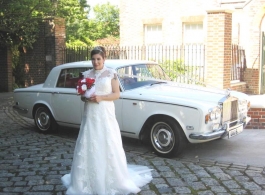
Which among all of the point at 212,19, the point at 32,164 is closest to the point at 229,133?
the point at 32,164

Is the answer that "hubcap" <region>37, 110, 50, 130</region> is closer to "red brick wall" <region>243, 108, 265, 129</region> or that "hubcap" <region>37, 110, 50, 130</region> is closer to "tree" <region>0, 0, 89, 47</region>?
"red brick wall" <region>243, 108, 265, 129</region>

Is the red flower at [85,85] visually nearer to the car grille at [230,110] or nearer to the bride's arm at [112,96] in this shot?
the bride's arm at [112,96]

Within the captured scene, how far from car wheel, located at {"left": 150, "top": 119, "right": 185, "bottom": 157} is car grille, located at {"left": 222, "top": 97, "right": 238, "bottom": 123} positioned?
84 cm

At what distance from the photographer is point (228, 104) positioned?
674cm

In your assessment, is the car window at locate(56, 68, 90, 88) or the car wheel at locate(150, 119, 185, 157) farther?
the car window at locate(56, 68, 90, 88)

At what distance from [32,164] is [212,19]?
8344mm

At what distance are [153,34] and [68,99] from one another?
12518 millimetres

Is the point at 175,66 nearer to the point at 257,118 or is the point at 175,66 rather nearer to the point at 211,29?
the point at 211,29

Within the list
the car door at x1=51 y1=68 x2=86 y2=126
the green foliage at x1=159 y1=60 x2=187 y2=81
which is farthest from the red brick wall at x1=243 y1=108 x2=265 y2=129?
the green foliage at x1=159 y1=60 x2=187 y2=81

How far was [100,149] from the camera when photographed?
4.95m

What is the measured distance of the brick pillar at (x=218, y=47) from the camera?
12.4 meters

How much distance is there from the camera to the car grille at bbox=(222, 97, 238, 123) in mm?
6626

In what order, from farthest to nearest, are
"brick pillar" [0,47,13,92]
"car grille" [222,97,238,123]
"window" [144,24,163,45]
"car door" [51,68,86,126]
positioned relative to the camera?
"window" [144,24,163,45]
"brick pillar" [0,47,13,92]
"car door" [51,68,86,126]
"car grille" [222,97,238,123]

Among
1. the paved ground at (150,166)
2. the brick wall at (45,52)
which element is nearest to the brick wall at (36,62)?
the brick wall at (45,52)
